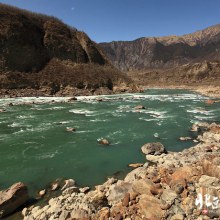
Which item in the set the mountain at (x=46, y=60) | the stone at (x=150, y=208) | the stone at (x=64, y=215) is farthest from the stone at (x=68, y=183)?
the mountain at (x=46, y=60)

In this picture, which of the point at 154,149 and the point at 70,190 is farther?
the point at 154,149

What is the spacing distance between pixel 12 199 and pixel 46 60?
6520 centimetres

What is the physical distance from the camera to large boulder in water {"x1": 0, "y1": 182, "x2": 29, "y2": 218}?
12.2 metres

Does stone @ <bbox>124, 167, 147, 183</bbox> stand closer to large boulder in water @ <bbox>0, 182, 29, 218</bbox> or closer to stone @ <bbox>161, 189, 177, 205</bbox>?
stone @ <bbox>161, 189, 177, 205</bbox>

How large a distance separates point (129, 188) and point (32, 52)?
64.8 meters

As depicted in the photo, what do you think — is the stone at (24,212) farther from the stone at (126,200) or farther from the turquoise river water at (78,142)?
the stone at (126,200)

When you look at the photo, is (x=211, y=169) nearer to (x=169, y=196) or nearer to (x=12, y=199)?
(x=169, y=196)

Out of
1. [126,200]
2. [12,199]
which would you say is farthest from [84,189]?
[12,199]

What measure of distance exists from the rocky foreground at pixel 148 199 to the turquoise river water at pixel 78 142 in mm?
2401

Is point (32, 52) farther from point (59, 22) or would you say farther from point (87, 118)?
point (87, 118)

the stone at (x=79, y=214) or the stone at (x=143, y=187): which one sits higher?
the stone at (x=143, y=187)

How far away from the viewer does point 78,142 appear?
2344cm

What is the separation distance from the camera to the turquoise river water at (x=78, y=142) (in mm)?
16844

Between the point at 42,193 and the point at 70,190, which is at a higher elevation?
the point at 70,190
